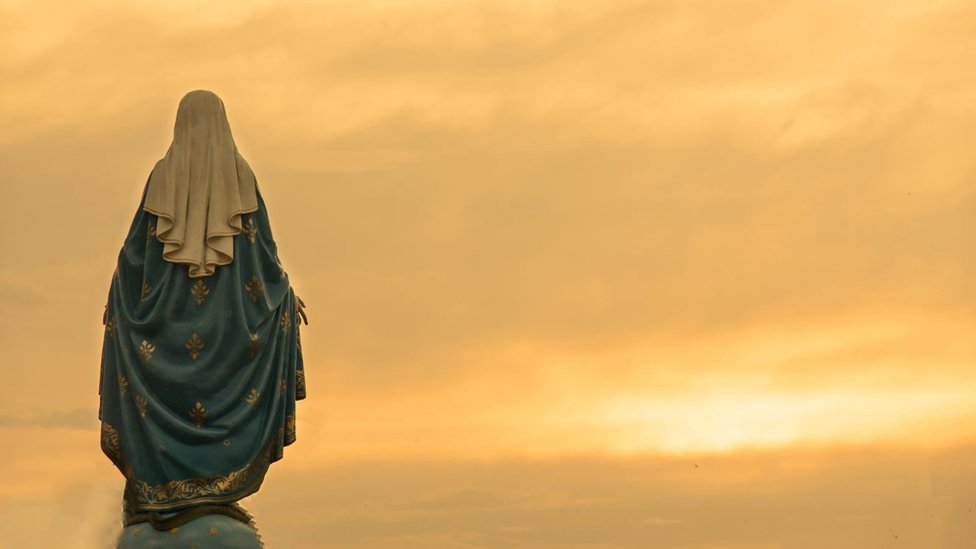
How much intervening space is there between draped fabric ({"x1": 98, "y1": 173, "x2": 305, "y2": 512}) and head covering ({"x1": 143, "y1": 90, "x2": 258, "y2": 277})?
104mm

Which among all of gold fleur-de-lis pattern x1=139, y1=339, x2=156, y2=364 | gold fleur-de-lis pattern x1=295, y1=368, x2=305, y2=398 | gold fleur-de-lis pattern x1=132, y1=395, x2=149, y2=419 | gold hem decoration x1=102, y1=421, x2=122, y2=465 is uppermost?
gold fleur-de-lis pattern x1=139, y1=339, x2=156, y2=364

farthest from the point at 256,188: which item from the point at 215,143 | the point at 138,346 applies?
the point at 138,346

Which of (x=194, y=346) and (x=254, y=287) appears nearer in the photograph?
(x=194, y=346)

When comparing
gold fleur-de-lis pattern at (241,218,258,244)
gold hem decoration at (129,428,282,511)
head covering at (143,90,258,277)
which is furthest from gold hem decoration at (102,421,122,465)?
gold fleur-de-lis pattern at (241,218,258,244)

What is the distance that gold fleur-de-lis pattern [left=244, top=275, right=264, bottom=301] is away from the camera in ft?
60.7

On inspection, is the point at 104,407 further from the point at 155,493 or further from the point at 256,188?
the point at 256,188

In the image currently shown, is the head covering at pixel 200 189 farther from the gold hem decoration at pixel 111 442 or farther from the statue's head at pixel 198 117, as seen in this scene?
the gold hem decoration at pixel 111 442

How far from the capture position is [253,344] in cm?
1830

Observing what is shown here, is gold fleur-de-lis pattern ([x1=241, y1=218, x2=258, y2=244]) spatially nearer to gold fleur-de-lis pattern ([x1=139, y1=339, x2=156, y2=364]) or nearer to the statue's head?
the statue's head

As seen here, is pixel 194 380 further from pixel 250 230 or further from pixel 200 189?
pixel 200 189

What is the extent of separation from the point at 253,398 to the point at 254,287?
36.6 inches

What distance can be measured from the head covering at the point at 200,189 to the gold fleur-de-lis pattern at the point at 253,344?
650mm

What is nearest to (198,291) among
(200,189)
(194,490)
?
(200,189)

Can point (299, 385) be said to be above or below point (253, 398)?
above
